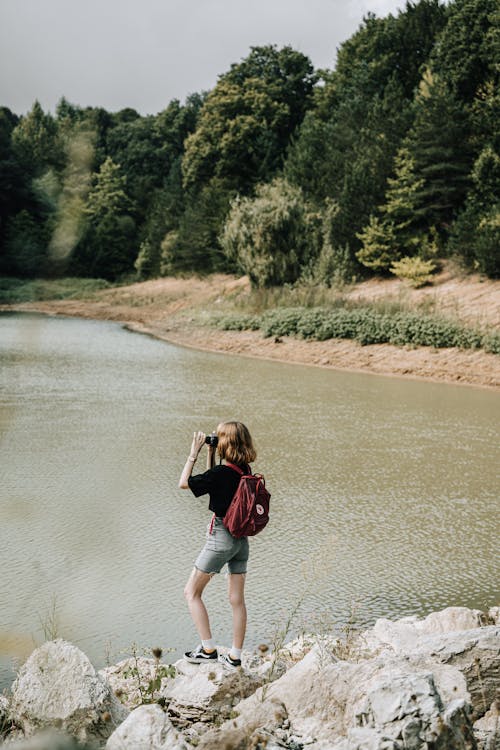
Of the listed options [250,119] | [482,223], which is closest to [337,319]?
[482,223]

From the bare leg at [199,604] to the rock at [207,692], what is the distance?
38 centimetres

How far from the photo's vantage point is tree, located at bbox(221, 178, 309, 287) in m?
29.2

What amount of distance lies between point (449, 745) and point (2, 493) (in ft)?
21.5

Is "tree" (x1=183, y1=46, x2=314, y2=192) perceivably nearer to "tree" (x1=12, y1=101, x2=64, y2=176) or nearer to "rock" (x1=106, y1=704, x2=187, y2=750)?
"tree" (x1=12, y1=101, x2=64, y2=176)

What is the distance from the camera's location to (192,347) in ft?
83.5

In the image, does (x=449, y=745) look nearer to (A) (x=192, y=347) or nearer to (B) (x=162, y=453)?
(B) (x=162, y=453)

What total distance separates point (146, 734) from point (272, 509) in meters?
5.09

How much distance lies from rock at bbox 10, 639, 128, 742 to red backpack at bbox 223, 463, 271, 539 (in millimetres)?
1050

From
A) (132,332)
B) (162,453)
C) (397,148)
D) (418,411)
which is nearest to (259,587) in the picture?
(162,453)

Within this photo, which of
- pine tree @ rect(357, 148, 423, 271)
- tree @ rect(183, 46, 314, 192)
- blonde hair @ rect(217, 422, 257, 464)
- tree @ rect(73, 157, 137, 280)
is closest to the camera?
blonde hair @ rect(217, 422, 257, 464)

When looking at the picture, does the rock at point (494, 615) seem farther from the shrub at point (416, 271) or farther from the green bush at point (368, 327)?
the shrub at point (416, 271)

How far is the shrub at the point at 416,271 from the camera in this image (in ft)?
89.6

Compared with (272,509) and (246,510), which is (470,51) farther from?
(246,510)

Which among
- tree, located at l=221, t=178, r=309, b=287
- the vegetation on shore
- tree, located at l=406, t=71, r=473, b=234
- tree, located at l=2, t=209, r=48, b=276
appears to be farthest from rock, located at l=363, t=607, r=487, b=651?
tree, located at l=2, t=209, r=48, b=276
